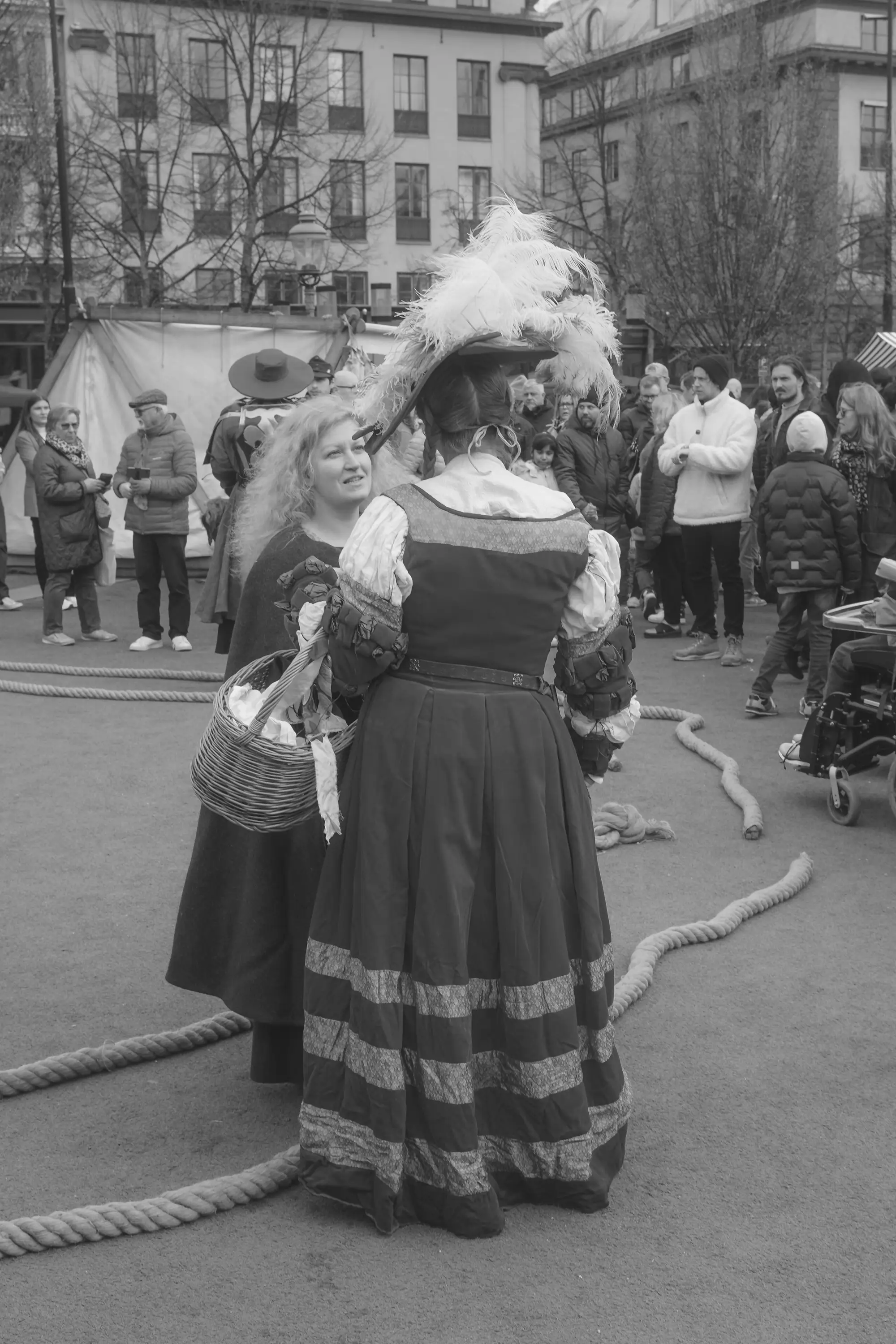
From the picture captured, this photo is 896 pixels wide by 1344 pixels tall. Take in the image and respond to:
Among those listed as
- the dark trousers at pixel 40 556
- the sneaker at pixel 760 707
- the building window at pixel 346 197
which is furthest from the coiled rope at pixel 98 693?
the building window at pixel 346 197

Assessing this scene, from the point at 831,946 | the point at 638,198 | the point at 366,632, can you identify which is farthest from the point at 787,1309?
the point at 638,198

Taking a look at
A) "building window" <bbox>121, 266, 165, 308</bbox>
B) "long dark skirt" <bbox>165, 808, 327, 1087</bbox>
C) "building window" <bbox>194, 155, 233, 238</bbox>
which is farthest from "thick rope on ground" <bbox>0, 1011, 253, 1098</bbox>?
"building window" <bbox>194, 155, 233, 238</bbox>

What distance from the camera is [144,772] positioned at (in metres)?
7.74

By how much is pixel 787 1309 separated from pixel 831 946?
89.2 inches

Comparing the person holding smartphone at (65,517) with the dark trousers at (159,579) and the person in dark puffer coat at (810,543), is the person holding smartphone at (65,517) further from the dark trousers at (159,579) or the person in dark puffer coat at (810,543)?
the person in dark puffer coat at (810,543)

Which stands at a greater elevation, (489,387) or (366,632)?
(489,387)

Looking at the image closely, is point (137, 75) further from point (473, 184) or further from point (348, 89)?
point (473, 184)

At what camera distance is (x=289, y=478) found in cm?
415

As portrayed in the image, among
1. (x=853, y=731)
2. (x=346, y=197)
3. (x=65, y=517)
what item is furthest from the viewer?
(x=346, y=197)

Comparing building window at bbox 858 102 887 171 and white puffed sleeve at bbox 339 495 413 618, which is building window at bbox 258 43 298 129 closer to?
building window at bbox 858 102 887 171

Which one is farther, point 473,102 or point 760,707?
point 473,102

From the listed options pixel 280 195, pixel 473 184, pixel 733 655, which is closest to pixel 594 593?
pixel 733 655

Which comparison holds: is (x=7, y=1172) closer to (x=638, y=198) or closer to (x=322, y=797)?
(x=322, y=797)

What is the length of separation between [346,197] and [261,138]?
3.41 metres
